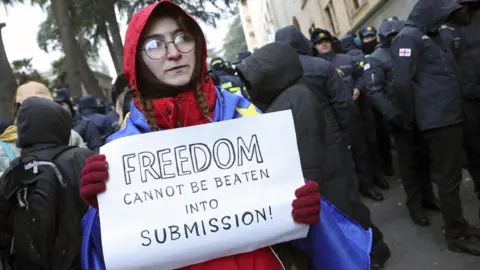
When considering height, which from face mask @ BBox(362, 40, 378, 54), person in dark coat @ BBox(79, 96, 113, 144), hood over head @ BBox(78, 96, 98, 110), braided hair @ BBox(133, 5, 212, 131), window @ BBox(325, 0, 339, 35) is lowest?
window @ BBox(325, 0, 339, 35)

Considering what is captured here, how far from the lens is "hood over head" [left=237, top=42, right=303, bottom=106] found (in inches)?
116

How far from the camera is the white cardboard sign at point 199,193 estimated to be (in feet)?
4.63

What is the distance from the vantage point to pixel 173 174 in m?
1.49

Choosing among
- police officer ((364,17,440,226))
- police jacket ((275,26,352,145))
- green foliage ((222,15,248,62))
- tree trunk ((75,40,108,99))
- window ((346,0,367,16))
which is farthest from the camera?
green foliage ((222,15,248,62))

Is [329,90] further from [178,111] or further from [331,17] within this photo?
[331,17]

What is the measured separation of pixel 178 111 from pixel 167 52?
22 centimetres

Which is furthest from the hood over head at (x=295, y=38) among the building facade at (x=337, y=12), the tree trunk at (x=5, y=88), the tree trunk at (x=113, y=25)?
the tree trunk at (x=113, y=25)

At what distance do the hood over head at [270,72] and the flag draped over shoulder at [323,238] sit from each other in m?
1.35

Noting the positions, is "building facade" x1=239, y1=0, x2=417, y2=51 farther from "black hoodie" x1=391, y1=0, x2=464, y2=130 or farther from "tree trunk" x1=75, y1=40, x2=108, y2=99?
"black hoodie" x1=391, y1=0, x2=464, y2=130

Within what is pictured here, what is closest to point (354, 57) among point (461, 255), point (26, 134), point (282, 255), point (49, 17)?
point (461, 255)

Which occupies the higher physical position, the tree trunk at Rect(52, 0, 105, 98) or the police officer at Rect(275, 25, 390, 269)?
the tree trunk at Rect(52, 0, 105, 98)

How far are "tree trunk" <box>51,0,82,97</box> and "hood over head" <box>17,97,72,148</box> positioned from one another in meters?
10.3

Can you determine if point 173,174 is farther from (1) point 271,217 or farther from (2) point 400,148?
(2) point 400,148

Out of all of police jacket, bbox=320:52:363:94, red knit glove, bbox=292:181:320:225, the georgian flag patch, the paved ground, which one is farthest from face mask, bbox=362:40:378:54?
red knit glove, bbox=292:181:320:225
